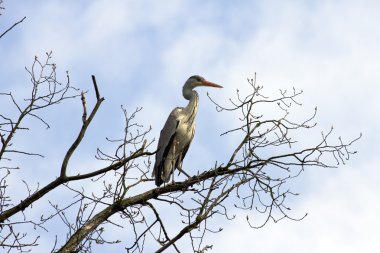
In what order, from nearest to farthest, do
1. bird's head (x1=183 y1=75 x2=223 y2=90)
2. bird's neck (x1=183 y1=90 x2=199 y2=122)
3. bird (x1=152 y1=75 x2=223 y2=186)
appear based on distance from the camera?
bird (x1=152 y1=75 x2=223 y2=186) → bird's neck (x1=183 y1=90 x2=199 y2=122) → bird's head (x1=183 y1=75 x2=223 y2=90)

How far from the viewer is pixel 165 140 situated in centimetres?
922

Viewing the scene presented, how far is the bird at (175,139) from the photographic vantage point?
9.05 metres

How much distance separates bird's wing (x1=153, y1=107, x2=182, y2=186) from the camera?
9070mm

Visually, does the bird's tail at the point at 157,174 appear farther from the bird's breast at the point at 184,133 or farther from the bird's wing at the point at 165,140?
the bird's breast at the point at 184,133

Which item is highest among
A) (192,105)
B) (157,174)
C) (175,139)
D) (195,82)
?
(195,82)

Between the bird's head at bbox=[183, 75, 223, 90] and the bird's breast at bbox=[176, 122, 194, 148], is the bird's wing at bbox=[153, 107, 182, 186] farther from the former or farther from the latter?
the bird's head at bbox=[183, 75, 223, 90]

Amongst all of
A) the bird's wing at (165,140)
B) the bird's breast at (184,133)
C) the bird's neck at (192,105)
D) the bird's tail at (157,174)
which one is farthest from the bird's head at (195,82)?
the bird's tail at (157,174)

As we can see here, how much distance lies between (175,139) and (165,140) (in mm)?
173

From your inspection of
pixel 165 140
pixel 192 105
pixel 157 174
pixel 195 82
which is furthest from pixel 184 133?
pixel 195 82

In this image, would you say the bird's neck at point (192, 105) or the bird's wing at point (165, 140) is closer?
the bird's wing at point (165, 140)

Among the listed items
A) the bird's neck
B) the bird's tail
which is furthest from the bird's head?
the bird's tail

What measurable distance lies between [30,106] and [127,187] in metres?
1.00

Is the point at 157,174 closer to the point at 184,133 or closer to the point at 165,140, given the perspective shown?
the point at 165,140

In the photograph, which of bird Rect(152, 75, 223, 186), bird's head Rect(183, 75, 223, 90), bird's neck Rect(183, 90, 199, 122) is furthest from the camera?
bird's head Rect(183, 75, 223, 90)
